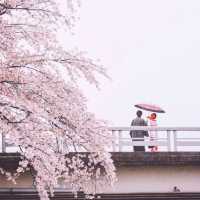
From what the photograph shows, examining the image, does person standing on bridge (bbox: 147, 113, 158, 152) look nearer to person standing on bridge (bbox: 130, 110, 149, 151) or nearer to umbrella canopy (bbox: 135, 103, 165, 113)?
person standing on bridge (bbox: 130, 110, 149, 151)

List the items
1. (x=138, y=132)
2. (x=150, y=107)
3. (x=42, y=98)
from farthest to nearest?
(x=150, y=107), (x=138, y=132), (x=42, y=98)

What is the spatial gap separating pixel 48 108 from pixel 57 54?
1.00 m

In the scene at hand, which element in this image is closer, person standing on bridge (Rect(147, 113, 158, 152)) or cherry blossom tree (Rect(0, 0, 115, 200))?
cherry blossom tree (Rect(0, 0, 115, 200))

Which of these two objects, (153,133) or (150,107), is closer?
(153,133)

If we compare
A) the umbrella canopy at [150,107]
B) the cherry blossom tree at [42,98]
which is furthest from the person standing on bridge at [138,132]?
the cherry blossom tree at [42,98]

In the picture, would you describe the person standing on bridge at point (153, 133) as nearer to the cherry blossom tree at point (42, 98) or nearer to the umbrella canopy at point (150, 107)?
the umbrella canopy at point (150, 107)

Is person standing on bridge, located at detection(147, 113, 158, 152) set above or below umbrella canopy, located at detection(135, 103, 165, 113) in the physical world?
below

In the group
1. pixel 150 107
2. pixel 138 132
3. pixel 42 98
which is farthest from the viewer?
pixel 150 107

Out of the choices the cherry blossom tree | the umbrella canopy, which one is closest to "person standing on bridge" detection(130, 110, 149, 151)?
the umbrella canopy

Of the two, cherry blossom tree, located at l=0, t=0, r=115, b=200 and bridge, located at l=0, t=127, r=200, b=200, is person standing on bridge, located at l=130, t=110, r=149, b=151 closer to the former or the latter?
bridge, located at l=0, t=127, r=200, b=200

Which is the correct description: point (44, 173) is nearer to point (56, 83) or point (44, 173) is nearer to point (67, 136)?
point (67, 136)

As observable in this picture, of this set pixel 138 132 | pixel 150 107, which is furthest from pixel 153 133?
pixel 150 107

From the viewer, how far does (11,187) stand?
68.4ft

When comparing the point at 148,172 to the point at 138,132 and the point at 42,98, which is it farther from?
the point at 42,98
